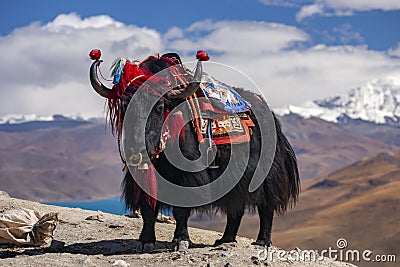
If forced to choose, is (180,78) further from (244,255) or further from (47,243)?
(47,243)

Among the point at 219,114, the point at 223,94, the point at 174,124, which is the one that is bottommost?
the point at 174,124

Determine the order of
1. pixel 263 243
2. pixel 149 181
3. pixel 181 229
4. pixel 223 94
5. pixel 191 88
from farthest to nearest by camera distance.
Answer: pixel 263 243
pixel 223 94
pixel 181 229
pixel 149 181
pixel 191 88

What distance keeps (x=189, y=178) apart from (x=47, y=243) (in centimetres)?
199

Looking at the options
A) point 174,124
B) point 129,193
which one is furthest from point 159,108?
point 129,193

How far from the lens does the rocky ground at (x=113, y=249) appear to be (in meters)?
6.12

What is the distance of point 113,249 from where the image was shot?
7594mm

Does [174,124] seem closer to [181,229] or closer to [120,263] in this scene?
[181,229]

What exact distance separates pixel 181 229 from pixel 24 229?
6.11 ft

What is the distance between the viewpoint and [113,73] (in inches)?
263

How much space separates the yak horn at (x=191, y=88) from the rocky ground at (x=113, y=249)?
5.51ft

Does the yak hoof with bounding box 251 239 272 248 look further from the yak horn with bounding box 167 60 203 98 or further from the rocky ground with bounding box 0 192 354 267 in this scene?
the yak horn with bounding box 167 60 203 98

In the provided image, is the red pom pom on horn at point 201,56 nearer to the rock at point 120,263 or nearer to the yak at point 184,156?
the yak at point 184,156

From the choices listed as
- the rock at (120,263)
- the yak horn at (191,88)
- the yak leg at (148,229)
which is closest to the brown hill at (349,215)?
the yak leg at (148,229)

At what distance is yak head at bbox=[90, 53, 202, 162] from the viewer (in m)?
6.21
